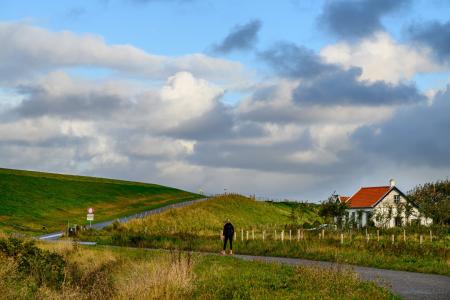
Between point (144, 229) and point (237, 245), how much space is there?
94.8 feet

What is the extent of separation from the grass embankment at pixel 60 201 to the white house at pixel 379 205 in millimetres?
32716

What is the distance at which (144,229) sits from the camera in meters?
69.4

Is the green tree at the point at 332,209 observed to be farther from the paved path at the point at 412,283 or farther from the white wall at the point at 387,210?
the paved path at the point at 412,283

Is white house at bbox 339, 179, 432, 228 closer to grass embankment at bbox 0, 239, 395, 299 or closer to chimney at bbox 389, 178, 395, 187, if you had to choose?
chimney at bbox 389, 178, 395, 187

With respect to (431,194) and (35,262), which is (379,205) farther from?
(35,262)

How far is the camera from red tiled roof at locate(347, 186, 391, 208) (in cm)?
9156

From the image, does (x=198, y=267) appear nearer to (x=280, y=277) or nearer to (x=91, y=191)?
(x=280, y=277)

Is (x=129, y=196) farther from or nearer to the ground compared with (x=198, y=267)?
farther from the ground

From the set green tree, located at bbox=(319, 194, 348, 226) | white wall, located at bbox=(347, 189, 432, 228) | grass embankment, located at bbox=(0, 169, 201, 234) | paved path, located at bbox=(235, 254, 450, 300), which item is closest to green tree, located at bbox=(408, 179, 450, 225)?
white wall, located at bbox=(347, 189, 432, 228)

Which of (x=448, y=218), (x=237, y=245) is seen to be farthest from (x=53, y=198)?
(x=237, y=245)

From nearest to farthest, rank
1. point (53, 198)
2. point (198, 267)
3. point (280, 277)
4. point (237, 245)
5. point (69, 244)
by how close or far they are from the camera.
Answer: point (280, 277)
point (198, 267)
point (69, 244)
point (237, 245)
point (53, 198)

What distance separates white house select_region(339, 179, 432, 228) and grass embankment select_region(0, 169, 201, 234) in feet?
107

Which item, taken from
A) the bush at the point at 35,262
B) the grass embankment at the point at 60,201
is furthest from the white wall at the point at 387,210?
the bush at the point at 35,262

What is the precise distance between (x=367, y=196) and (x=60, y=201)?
156 ft
